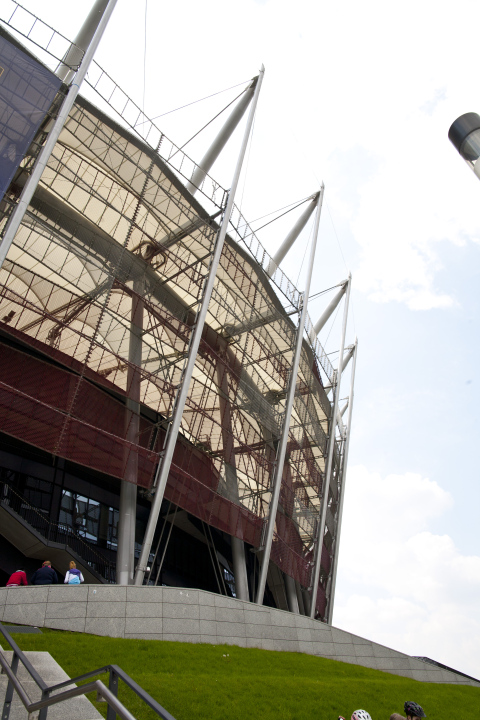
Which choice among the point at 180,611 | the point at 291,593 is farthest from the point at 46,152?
the point at 291,593

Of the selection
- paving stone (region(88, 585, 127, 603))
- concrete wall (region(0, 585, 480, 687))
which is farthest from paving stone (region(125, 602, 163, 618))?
paving stone (region(88, 585, 127, 603))

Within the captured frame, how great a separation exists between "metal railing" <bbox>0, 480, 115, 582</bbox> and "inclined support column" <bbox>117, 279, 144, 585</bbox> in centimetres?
239

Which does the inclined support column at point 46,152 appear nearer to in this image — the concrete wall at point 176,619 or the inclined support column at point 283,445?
the concrete wall at point 176,619

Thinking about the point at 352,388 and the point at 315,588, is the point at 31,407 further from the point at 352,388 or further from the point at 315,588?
the point at 352,388

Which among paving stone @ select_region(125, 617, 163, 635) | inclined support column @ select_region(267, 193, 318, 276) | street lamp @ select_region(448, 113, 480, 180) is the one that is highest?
inclined support column @ select_region(267, 193, 318, 276)

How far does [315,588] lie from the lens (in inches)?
1261

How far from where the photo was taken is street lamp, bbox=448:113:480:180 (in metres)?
3.84

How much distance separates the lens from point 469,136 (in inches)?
152

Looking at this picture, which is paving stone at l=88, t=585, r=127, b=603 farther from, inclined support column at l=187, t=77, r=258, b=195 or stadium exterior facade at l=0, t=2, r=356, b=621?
inclined support column at l=187, t=77, r=258, b=195

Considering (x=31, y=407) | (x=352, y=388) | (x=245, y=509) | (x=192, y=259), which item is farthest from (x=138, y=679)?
(x=352, y=388)

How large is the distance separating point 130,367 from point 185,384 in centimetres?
222

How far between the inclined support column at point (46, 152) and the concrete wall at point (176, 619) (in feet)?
27.9

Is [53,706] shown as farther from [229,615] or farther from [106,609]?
[229,615]

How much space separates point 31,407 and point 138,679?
433 inches
